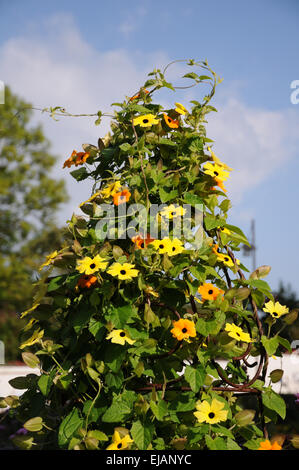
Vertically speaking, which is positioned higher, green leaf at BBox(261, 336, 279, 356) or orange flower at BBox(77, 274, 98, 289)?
orange flower at BBox(77, 274, 98, 289)

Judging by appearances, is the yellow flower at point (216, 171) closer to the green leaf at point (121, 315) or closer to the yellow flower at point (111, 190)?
the yellow flower at point (111, 190)

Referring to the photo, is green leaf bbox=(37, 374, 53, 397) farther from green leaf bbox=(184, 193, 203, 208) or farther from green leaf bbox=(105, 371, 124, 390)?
green leaf bbox=(184, 193, 203, 208)

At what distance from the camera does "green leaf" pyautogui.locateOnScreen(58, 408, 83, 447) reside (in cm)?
142

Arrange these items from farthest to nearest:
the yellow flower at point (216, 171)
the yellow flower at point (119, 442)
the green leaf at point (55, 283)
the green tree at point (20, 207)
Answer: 1. the green tree at point (20, 207)
2. the yellow flower at point (216, 171)
3. the green leaf at point (55, 283)
4. the yellow flower at point (119, 442)

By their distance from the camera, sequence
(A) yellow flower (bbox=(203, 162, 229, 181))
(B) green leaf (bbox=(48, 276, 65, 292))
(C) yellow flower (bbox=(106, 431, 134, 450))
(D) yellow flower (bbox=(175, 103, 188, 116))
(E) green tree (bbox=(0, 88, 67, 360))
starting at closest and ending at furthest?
(C) yellow flower (bbox=(106, 431, 134, 450)) < (B) green leaf (bbox=(48, 276, 65, 292)) < (A) yellow flower (bbox=(203, 162, 229, 181)) < (D) yellow flower (bbox=(175, 103, 188, 116)) < (E) green tree (bbox=(0, 88, 67, 360))

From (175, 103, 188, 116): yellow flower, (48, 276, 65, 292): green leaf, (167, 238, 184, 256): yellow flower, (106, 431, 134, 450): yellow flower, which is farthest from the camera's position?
(175, 103, 188, 116): yellow flower

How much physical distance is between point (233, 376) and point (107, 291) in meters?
0.68

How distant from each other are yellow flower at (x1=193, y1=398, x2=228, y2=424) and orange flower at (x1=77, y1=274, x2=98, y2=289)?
1.66 feet

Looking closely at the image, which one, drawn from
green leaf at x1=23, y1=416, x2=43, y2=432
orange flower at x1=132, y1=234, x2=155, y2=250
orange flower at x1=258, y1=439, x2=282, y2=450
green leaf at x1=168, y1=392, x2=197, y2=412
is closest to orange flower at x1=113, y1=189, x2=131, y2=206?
orange flower at x1=132, y1=234, x2=155, y2=250

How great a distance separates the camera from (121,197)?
5.14ft

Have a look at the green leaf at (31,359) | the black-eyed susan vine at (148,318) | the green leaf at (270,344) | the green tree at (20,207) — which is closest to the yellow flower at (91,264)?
the black-eyed susan vine at (148,318)

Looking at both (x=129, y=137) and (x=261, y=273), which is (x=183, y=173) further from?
(x=261, y=273)

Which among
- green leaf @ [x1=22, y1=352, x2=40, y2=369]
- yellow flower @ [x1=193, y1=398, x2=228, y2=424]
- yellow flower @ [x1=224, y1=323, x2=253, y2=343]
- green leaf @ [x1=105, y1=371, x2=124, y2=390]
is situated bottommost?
yellow flower @ [x1=193, y1=398, x2=228, y2=424]

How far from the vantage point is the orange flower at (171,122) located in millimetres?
1758
